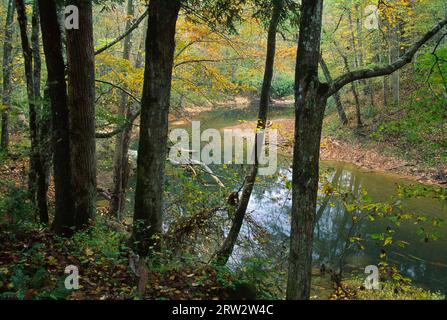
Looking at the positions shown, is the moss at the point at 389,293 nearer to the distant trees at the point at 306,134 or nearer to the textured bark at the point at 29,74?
the distant trees at the point at 306,134

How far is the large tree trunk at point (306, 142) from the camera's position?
4.35 meters

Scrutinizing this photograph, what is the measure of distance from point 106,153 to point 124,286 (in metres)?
14.5

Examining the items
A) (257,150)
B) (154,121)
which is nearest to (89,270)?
(154,121)

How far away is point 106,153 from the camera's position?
1844 centimetres

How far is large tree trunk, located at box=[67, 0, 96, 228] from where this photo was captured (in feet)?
21.0

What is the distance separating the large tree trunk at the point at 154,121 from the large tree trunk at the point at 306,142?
7.51 feet

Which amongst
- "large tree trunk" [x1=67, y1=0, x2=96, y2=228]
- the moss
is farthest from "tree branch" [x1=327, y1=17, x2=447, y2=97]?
"large tree trunk" [x1=67, y1=0, x2=96, y2=228]

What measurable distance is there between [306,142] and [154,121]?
2.60 meters

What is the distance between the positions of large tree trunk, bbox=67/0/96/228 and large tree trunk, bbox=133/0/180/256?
1164 millimetres

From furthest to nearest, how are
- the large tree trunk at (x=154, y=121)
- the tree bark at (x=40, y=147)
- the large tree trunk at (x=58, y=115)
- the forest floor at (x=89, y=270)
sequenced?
the tree bark at (x=40, y=147) → the large tree trunk at (x=58, y=115) → the large tree trunk at (x=154, y=121) → the forest floor at (x=89, y=270)

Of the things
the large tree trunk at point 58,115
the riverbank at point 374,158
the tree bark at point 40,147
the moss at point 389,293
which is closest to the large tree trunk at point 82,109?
the large tree trunk at point 58,115

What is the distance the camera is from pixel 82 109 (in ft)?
21.5
